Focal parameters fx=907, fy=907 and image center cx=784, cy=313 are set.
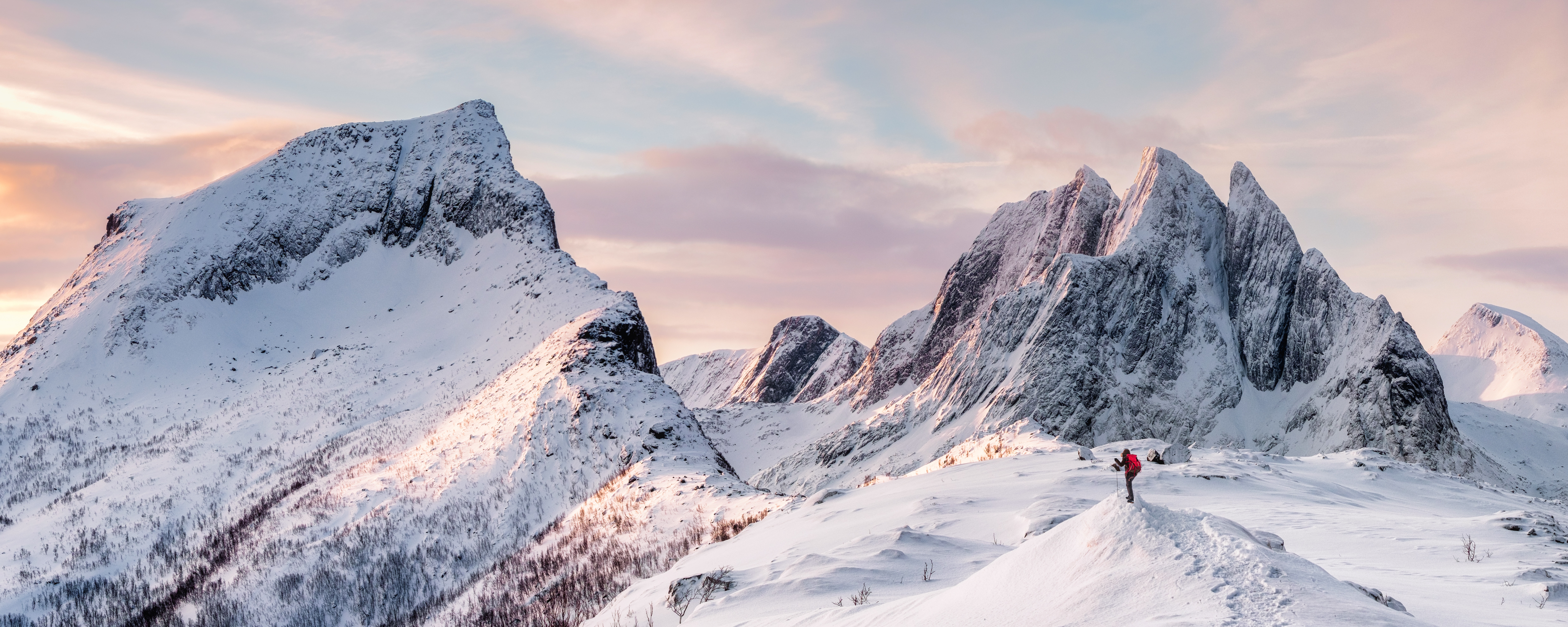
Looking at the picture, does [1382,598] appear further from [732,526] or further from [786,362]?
[786,362]

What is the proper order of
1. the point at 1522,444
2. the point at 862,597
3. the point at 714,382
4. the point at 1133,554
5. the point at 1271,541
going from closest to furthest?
the point at 1133,554 < the point at 1271,541 < the point at 862,597 < the point at 1522,444 < the point at 714,382

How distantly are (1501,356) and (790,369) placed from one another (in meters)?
100

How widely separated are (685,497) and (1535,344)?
377ft

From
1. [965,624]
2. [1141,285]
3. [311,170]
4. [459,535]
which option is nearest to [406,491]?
[459,535]

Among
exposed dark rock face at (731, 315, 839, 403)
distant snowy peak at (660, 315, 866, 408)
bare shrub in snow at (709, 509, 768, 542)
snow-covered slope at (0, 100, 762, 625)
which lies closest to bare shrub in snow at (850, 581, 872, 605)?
bare shrub in snow at (709, 509, 768, 542)

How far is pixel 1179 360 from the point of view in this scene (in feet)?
298

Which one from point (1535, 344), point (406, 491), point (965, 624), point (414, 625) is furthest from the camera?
point (1535, 344)

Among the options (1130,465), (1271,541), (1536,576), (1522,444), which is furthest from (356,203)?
(1522,444)

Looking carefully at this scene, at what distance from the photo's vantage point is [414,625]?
23.7m

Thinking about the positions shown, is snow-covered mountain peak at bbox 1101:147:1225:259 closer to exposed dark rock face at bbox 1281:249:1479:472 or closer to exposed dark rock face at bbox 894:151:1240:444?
exposed dark rock face at bbox 894:151:1240:444

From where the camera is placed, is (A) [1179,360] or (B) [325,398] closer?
(B) [325,398]

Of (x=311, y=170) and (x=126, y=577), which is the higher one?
(x=311, y=170)

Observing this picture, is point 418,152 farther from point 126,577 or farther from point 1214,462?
point 1214,462

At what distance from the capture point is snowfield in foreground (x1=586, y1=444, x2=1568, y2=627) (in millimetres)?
7031
